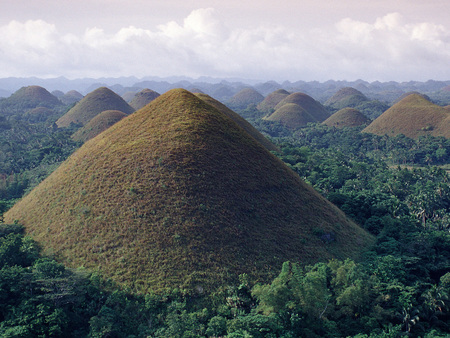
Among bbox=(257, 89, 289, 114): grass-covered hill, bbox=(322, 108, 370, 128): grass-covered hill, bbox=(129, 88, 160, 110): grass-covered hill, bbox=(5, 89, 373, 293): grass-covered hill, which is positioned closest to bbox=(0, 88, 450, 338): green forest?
bbox=(5, 89, 373, 293): grass-covered hill

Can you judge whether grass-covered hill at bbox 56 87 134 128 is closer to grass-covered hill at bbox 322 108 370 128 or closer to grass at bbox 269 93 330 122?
grass at bbox 269 93 330 122

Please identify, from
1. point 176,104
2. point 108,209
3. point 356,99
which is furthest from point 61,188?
point 356,99

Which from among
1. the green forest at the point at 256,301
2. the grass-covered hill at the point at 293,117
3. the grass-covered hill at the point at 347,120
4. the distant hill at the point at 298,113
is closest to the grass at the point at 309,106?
the distant hill at the point at 298,113

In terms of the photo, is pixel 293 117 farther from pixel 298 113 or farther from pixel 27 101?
pixel 27 101

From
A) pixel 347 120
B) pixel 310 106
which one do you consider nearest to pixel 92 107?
pixel 347 120

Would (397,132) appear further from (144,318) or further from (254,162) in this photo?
(144,318)

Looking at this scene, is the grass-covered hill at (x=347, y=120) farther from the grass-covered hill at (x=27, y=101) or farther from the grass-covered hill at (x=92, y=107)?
the grass-covered hill at (x=27, y=101)
